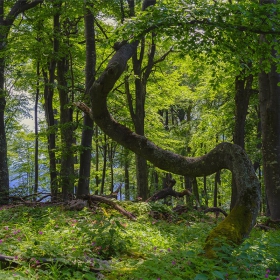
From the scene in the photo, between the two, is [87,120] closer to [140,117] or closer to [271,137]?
[140,117]

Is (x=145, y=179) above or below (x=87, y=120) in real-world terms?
below

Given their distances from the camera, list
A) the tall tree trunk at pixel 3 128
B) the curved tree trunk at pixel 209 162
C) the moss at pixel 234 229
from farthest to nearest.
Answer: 1. the tall tree trunk at pixel 3 128
2. the curved tree trunk at pixel 209 162
3. the moss at pixel 234 229

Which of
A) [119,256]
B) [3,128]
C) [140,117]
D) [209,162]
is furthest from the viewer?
[140,117]

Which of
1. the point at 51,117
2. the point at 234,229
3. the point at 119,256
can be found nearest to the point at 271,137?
the point at 234,229

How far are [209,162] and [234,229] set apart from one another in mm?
Result: 1072

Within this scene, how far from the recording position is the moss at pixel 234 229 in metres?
4.00

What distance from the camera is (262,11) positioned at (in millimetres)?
5363

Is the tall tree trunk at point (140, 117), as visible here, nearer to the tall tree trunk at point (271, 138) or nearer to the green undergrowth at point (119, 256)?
the tall tree trunk at point (271, 138)

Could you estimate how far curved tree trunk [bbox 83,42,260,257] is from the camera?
4191 mm

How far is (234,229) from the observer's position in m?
4.13

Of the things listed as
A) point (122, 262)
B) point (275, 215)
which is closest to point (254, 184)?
point (122, 262)

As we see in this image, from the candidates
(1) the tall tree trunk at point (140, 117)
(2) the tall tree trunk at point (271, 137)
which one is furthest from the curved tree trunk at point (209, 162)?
(1) the tall tree trunk at point (140, 117)

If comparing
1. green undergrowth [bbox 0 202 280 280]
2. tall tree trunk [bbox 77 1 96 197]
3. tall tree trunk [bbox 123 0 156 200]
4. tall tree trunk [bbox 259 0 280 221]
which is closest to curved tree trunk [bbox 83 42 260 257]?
green undergrowth [bbox 0 202 280 280]

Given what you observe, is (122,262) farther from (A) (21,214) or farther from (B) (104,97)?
(A) (21,214)
